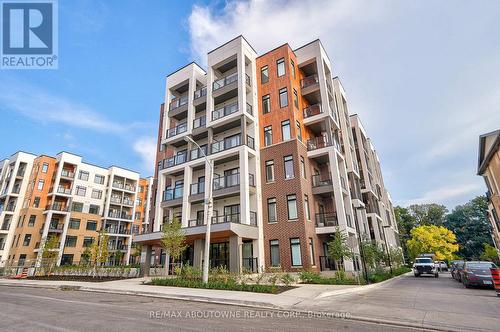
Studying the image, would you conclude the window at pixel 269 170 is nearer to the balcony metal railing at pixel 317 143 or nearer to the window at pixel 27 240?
the balcony metal railing at pixel 317 143

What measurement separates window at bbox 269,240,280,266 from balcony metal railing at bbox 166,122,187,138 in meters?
15.6

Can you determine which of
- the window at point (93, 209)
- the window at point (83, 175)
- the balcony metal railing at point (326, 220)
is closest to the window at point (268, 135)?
the balcony metal railing at point (326, 220)

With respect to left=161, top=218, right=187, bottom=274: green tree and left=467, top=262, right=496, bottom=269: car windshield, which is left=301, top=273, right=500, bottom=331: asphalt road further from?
left=161, top=218, right=187, bottom=274: green tree

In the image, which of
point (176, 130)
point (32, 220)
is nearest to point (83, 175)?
point (32, 220)

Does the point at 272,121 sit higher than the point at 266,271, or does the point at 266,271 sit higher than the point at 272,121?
the point at 272,121

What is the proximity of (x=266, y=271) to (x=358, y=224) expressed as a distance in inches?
505

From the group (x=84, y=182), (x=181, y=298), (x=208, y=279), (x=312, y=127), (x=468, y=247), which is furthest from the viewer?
(x=468, y=247)

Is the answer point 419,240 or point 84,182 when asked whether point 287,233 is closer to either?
point 419,240

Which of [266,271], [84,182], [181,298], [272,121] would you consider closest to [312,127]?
Answer: [272,121]

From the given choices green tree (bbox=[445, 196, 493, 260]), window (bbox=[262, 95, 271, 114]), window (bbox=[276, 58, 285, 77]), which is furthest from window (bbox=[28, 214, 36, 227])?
green tree (bbox=[445, 196, 493, 260])

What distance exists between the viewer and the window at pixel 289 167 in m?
22.5

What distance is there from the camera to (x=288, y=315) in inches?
322

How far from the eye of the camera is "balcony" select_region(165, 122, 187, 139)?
29.0 m

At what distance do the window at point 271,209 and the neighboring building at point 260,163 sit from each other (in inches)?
3.5
